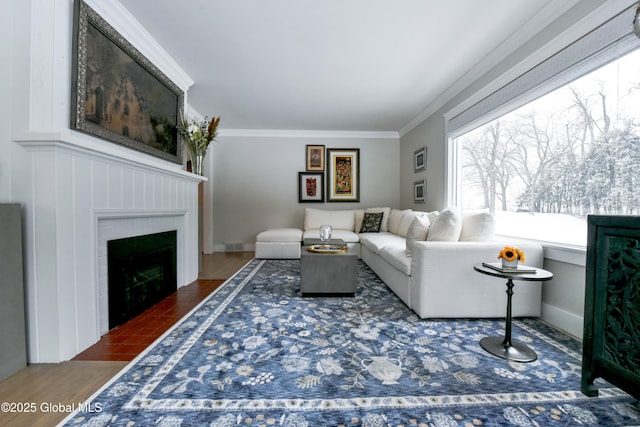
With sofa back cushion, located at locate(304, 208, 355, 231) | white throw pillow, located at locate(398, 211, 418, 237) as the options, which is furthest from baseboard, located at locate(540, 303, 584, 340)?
sofa back cushion, located at locate(304, 208, 355, 231)

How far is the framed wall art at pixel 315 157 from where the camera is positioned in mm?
5578

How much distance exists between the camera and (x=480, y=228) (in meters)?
2.43

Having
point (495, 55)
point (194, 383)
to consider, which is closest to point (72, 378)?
point (194, 383)

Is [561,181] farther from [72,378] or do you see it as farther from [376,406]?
[72,378]

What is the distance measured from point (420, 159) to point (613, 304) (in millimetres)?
3628

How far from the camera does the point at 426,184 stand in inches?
172

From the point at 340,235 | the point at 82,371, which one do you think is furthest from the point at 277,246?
the point at 82,371

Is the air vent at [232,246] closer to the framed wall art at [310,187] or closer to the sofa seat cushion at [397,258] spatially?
the framed wall art at [310,187]

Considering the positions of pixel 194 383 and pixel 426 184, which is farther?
pixel 426 184

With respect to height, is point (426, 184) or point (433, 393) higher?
point (426, 184)

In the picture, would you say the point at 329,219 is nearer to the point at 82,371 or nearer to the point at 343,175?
the point at 343,175

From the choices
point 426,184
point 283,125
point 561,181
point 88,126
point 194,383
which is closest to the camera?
point 194,383

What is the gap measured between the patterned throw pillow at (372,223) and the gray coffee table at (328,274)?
93.7 inches

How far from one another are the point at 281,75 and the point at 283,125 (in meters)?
2.03
